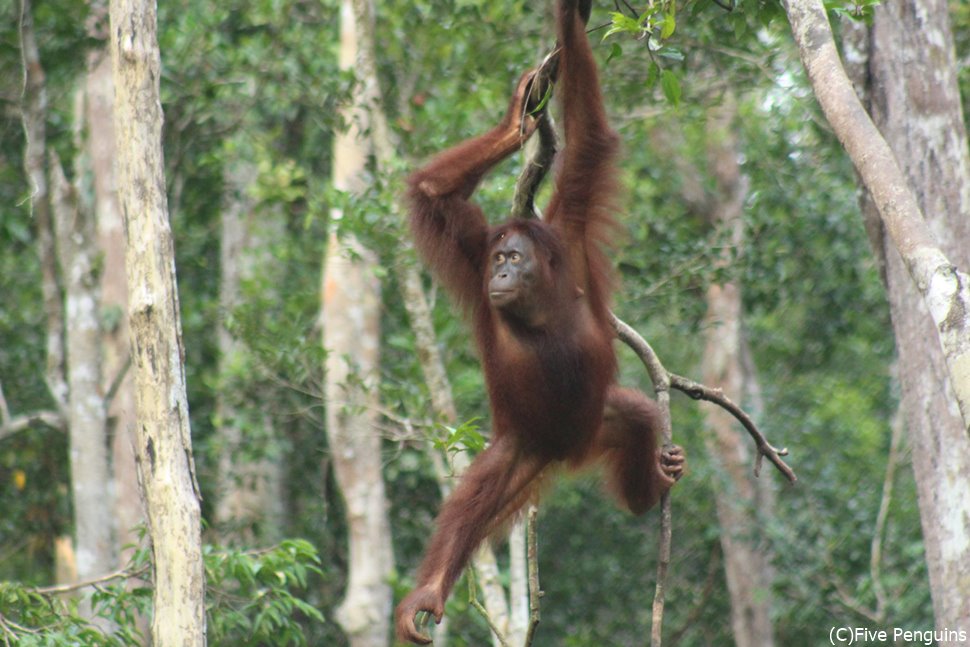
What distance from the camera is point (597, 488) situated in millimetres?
11195

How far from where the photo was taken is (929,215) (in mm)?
5891

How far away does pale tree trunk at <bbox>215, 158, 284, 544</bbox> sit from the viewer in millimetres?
9578

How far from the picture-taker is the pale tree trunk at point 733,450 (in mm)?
10672

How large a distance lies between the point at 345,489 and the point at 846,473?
5211mm

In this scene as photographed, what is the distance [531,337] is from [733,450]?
22.4ft

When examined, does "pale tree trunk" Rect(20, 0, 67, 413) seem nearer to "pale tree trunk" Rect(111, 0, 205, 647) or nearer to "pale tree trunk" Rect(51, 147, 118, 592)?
"pale tree trunk" Rect(51, 147, 118, 592)

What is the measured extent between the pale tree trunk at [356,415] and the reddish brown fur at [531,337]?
10.8ft

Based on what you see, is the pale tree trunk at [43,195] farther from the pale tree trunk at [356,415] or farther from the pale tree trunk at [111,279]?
the pale tree trunk at [356,415]

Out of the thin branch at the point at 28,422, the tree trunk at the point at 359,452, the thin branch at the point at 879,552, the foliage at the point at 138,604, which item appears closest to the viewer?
the foliage at the point at 138,604

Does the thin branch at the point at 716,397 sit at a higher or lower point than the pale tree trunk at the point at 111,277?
lower

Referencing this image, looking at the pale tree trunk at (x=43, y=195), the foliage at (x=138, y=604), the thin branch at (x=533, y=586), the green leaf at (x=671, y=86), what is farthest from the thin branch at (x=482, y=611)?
the pale tree trunk at (x=43, y=195)

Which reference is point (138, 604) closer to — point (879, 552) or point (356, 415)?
point (356, 415)

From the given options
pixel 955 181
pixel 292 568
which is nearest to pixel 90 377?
pixel 292 568

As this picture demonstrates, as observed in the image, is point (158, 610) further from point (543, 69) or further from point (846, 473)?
point (846, 473)
